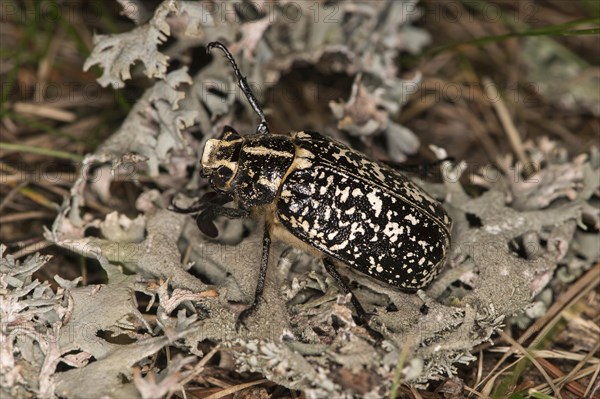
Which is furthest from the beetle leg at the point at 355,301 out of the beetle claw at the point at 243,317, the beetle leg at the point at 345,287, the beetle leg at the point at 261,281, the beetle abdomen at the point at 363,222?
the beetle claw at the point at 243,317

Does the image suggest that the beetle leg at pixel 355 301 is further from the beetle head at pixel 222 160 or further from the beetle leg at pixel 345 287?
the beetle head at pixel 222 160

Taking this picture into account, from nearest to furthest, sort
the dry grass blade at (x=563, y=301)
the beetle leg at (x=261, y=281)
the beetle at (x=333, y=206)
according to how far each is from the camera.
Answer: the beetle leg at (x=261, y=281) < the beetle at (x=333, y=206) < the dry grass blade at (x=563, y=301)

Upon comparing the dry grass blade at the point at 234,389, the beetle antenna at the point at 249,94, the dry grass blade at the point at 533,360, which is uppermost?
the beetle antenna at the point at 249,94

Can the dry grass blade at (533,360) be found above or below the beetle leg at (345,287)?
below

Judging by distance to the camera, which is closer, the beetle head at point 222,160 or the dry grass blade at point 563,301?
the beetle head at point 222,160

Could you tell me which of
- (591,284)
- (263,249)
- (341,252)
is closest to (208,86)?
(263,249)

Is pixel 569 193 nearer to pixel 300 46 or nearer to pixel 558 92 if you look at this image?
pixel 558 92

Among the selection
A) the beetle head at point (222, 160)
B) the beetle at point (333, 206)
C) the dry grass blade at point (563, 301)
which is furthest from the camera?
the dry grass blade at point (563, 301)

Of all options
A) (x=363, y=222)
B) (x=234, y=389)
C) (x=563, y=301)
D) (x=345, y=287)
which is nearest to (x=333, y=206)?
(x=363, y=222)
